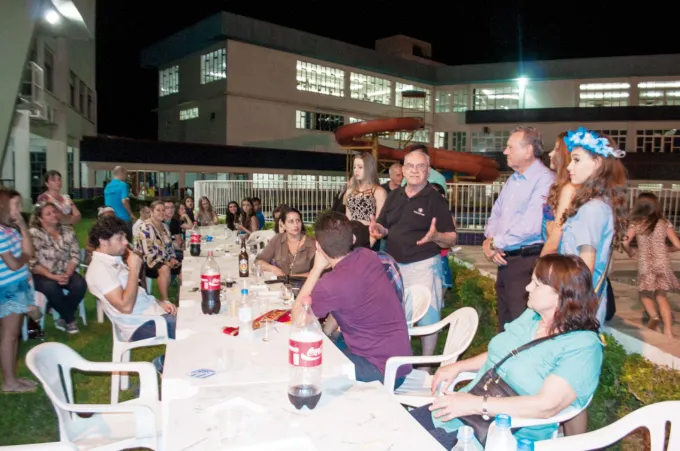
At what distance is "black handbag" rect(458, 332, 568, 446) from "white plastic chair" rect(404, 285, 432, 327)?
1.71m

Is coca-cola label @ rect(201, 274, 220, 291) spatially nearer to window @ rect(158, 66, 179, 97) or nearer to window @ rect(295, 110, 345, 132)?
window @ rect(295, 110, 345, 132)

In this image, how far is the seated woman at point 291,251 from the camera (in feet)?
19.4

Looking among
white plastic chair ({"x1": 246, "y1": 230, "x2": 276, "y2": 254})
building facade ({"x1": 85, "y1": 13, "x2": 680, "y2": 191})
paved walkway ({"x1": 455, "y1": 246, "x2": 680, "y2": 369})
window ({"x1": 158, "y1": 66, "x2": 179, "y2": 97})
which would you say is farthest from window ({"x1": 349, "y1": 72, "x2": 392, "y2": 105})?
white plastic chair ({"x1": 246, "y1": 230, "x2": 276, "y2": 254})

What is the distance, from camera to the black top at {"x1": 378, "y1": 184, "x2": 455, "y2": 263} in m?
4.85

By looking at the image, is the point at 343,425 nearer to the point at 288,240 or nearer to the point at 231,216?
the point at 288,240

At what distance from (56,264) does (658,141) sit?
39.6 m

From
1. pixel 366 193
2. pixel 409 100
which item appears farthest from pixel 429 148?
pixel 409 100

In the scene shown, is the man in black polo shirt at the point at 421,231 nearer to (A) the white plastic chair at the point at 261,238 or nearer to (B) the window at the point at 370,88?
(A) the white plastic chair at the point at 261,238

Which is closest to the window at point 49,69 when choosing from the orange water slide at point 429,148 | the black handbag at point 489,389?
the orange water slide at point 429,148

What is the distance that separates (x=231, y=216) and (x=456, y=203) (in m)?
6.11

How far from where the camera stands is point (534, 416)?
8.07 feet

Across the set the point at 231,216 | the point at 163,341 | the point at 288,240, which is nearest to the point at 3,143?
the point at 231,216

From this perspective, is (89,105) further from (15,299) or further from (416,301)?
(416,301)

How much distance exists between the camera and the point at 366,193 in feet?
18.9
